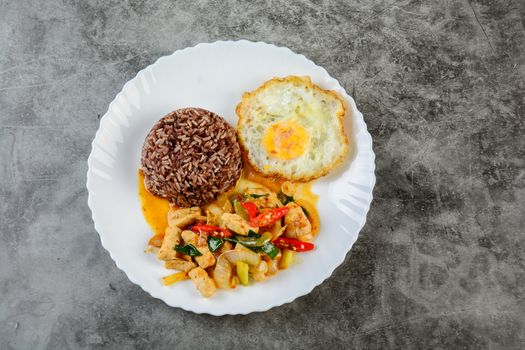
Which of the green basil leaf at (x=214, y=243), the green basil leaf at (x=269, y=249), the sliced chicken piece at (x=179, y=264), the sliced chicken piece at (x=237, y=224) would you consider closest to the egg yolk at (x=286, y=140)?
the sliced chicken piece at (x=237, y=224)

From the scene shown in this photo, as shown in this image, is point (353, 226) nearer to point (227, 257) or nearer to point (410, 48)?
point (227, 257)

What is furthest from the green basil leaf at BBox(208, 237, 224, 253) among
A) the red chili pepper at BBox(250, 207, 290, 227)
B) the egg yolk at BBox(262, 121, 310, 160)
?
the egg yolk at BBox(262, 121, 310, 160)

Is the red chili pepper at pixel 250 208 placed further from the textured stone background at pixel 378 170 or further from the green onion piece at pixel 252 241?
the textured stone background at pixel 378 170

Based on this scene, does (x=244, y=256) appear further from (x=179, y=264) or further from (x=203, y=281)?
(x=179, y=264)

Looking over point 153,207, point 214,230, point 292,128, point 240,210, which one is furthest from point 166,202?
point 292,128

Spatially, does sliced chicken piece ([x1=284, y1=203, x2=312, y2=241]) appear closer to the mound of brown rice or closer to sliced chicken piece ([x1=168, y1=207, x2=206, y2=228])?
Answer: the mound of brown rice
